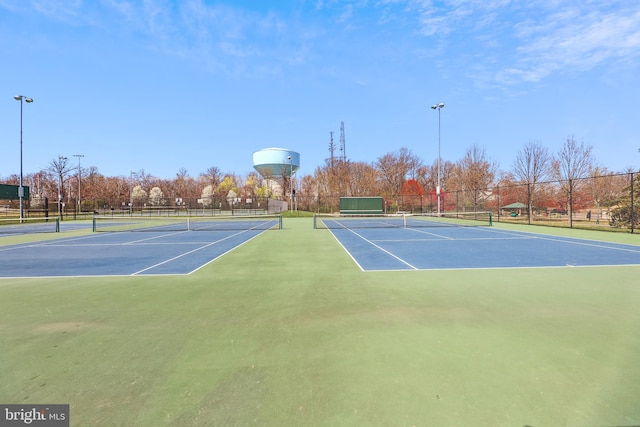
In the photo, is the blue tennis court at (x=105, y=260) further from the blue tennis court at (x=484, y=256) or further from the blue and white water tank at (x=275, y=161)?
the blue and white water tank at (x=275, y=161)

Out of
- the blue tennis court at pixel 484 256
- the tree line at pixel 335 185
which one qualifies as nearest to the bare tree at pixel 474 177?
the tree line at pixel 335 185

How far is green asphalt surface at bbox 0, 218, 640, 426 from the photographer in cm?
238

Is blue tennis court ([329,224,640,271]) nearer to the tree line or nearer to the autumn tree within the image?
the tree line

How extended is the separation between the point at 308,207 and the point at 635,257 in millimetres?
49229

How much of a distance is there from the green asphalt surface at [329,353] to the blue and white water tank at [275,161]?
57788 millimetres

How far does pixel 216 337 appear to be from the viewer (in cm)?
372

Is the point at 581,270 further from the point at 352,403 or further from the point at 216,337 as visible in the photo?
the point at 216,337

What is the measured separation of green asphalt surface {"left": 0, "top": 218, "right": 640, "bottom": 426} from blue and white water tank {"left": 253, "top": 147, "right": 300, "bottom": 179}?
190ft

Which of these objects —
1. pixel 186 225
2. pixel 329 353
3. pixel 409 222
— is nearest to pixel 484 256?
pixel 329 353

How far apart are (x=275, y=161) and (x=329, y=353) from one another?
6168cm

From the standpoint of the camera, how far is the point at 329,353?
3287mm

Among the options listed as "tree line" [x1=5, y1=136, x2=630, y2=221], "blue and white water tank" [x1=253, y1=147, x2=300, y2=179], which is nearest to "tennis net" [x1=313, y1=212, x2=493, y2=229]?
"tree line" [x1=5, y1=136, x2=630, y2=221]

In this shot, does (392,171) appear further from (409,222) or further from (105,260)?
(105,260)

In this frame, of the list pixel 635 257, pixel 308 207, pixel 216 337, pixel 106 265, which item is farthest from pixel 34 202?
pixel 635 257
